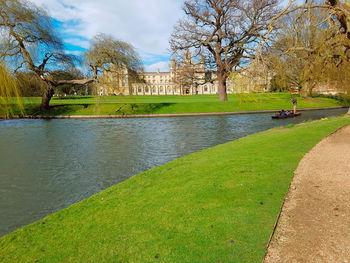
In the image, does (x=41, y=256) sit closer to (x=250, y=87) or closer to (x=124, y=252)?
(x=124, y=252)

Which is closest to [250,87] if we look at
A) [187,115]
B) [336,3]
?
[336,3]

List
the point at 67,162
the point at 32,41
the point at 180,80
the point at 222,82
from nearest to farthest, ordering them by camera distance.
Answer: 1. the point at 67,162
2. the point at 32,41
3. the point at 180,80
4. the point at 222,82

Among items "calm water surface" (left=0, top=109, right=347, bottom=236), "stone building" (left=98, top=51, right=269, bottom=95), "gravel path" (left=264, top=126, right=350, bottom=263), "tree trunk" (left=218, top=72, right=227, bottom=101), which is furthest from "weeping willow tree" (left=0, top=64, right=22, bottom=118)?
"tree trunk" (left=218, top=72, right=227, bottom=101)

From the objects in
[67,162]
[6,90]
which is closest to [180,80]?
[6,90]

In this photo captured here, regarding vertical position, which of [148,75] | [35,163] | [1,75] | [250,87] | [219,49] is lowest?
[35,163]

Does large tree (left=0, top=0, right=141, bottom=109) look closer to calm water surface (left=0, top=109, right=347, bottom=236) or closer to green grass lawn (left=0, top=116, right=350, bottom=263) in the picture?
calm water surface (left=0, top=109, right=347, bottom=236)

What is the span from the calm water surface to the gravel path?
487cm

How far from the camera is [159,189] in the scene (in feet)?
18.3

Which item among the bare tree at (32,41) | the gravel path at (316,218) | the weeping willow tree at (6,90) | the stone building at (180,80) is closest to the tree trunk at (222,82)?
the stone building at (180,80)

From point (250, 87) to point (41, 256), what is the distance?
31.5 ft

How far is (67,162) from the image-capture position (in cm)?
1001

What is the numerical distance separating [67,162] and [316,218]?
899 cm

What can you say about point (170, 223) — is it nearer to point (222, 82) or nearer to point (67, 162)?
point (67, 162)

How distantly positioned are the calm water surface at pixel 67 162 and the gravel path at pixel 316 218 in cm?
487
